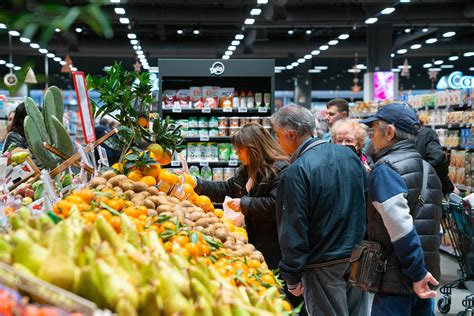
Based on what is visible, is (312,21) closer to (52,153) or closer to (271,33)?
(271,33)

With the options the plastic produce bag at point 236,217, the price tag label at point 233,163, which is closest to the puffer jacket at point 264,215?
the plastic produce bag at point 236,217

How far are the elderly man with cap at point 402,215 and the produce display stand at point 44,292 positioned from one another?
8.06 ft

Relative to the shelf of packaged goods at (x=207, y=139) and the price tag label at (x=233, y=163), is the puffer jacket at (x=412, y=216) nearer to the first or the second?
the price tag label at (x=233, y=163)

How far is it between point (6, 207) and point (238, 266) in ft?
3.76

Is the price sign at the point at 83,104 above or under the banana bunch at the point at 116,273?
above

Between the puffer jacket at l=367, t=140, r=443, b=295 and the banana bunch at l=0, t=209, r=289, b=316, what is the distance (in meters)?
1.92

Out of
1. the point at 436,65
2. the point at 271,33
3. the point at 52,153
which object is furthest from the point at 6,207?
the point at 436,65

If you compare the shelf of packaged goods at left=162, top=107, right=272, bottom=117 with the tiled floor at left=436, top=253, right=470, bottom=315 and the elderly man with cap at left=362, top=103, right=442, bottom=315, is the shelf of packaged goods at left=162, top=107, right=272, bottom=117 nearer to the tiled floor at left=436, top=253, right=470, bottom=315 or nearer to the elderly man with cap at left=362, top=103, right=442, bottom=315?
the tiled floor at left=436, top=253, right=470, bottom=315

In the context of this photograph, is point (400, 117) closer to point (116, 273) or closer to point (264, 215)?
point (264, 215)

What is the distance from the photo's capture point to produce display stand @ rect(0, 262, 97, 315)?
1445mm

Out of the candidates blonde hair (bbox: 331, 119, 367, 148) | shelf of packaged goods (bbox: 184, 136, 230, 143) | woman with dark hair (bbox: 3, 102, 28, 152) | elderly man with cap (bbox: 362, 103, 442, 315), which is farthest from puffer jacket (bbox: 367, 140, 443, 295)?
shelf of packaged goods (bbox: 184, 136, 230, 143)

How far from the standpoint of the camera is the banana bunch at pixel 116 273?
1.59m

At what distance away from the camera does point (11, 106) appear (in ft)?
37.1

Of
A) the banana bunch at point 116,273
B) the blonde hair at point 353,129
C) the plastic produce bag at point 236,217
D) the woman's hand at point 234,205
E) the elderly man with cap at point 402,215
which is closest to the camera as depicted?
the banana bunch at point 116,273
